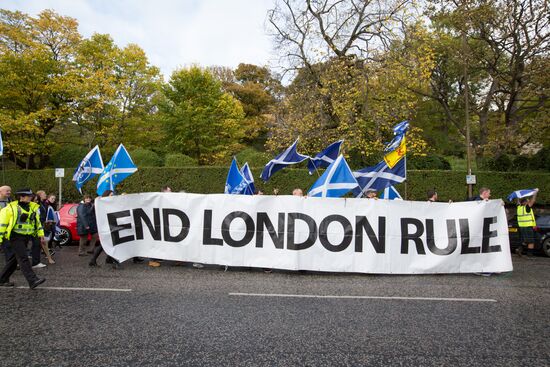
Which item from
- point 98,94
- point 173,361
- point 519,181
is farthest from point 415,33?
point 98,94

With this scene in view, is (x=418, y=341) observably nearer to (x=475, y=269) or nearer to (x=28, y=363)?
(x=28, y=363)

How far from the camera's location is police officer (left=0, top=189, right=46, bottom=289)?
6.92 metres

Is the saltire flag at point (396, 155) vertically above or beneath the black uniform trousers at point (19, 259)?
above

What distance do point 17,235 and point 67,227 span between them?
22.0 ft

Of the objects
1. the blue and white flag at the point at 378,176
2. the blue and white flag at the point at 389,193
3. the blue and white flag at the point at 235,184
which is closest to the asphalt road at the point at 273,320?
the blue and white flag at the point at 235,184

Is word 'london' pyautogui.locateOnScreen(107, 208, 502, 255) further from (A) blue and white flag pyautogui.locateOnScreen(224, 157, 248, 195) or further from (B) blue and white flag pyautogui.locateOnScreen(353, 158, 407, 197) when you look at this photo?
(B) blue and white flag pyautogui.locateOnScreen(353, 158, 407, 197)

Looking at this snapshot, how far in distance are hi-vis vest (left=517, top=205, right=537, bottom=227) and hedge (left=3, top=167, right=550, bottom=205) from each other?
8.07 m

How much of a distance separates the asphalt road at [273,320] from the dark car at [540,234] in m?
4.97

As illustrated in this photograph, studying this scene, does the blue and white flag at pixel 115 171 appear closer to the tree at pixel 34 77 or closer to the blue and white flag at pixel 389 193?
the blue and white flag at pixel 389 193

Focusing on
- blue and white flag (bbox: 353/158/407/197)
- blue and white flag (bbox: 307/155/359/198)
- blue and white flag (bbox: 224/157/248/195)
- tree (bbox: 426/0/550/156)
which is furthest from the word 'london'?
tree (bbox: 426/0/550/156)

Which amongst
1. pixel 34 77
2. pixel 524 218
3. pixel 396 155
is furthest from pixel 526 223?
pixel 34 77

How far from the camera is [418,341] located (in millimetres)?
4594

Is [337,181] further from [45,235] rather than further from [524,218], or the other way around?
[45,235]

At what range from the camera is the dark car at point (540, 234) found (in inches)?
488
